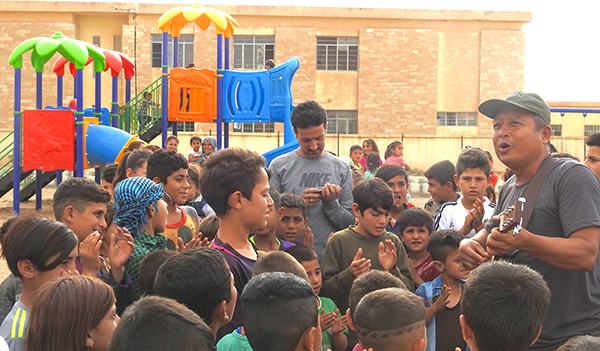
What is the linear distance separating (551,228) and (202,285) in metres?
1.67

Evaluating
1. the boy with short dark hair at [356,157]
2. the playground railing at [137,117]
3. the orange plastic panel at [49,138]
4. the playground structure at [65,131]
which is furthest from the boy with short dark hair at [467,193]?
the playground railing at [137,117]

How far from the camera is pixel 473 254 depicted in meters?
3.06

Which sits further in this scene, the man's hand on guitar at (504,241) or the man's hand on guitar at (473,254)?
the man's hand on guitar at (473,254)

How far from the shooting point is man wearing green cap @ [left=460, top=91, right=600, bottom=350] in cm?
276

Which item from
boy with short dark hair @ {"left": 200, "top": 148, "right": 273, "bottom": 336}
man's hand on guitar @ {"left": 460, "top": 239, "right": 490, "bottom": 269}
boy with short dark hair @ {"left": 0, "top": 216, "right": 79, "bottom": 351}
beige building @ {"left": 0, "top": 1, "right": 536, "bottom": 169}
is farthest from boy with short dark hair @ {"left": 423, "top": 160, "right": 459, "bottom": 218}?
beige building @ {"left": 0, "top": 1, "right": 536, "bottom": 169}

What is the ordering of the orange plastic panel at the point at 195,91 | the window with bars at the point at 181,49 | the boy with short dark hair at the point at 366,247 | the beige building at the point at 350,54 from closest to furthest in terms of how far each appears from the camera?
1. the boy with short dark hair at the point at 366,247
2. the orange plastic panel at the point at 195,91
3. the beige building at the point at 350,54
4. the window with bars at the point at 181,49

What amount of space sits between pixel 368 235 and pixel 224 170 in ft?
5.67

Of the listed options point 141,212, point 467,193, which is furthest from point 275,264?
point 467,193

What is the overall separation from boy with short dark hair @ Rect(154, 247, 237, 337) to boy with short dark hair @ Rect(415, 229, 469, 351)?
165 centimetres

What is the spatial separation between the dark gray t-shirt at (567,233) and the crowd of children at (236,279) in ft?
1.49

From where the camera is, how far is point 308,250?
13.7 ft

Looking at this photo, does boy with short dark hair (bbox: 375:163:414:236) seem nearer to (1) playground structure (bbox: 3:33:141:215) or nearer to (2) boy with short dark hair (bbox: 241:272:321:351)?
(2) boy with short dark hair (bbox: 241:272:321:351)

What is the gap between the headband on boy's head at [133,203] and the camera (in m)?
3.83

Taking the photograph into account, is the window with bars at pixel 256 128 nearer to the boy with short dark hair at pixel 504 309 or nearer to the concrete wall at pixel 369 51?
the concrete wall at pixel 369 51
